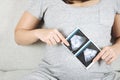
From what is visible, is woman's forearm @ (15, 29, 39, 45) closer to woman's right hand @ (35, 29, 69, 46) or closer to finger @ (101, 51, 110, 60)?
woman's right hand @ (35, 29, 69, 46)

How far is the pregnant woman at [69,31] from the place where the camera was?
120 centimetres

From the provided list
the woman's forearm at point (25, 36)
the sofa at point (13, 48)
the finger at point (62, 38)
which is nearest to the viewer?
the finger at point (62, 38)

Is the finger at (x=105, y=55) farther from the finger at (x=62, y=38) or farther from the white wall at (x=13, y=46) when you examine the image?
the white wall at (x=13, y=46)

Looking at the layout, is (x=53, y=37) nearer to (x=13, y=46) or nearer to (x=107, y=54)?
(x=107, y=54)

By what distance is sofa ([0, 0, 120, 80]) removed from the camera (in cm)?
146

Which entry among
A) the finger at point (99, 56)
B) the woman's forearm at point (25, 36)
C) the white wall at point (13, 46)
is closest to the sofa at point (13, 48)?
the white wall at point (13, 46)

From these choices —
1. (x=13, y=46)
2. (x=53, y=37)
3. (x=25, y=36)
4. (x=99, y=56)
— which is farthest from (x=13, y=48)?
(x=99, y=56)

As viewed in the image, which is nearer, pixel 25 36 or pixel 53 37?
pixel 53 37

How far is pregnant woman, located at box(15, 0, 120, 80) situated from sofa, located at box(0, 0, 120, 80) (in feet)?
0.51

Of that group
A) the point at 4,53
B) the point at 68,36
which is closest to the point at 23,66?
the point at 4,53

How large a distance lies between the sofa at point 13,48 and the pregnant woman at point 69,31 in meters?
0.16

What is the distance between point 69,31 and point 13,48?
396 millimetres

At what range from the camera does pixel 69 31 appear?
1.24m

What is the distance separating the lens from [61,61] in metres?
1.22
